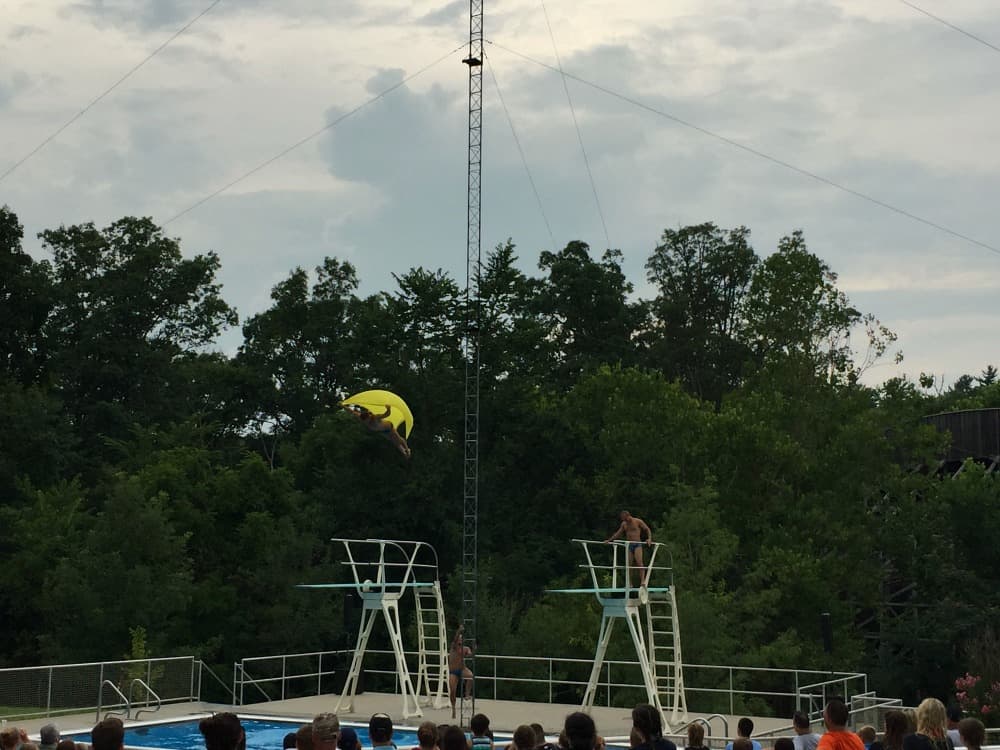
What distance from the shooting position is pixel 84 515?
41969 millimetres

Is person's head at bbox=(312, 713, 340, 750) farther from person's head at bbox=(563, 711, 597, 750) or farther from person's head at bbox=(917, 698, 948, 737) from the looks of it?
person's head at bbox=(917, 698, 948, 737)

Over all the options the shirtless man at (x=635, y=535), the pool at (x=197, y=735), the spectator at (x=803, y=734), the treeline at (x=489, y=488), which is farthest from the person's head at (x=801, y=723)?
the treeline at (x=489, y=488)

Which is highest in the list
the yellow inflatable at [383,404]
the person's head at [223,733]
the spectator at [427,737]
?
the yellow inflatable at [383,404]

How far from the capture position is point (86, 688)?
23.5 meters

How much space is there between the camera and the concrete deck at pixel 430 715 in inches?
866

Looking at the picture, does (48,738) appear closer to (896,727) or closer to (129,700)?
(896,727)

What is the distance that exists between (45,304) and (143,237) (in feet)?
20.9

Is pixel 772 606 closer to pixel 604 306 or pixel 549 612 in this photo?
pixel 549 612

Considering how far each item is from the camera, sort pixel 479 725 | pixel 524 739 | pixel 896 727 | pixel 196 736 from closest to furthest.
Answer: pixel 896 727 → pixel 524 739 → pixel 479 725 → pixel 196 736

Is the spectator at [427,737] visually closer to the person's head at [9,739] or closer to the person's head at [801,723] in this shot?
the person's head at [9,739]

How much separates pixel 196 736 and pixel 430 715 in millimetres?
4705

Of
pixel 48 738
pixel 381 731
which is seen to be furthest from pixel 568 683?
pixel 381 731

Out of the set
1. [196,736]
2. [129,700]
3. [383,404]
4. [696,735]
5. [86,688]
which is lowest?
[196,736]

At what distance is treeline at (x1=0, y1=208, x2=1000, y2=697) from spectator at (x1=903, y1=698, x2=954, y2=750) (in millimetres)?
29423
